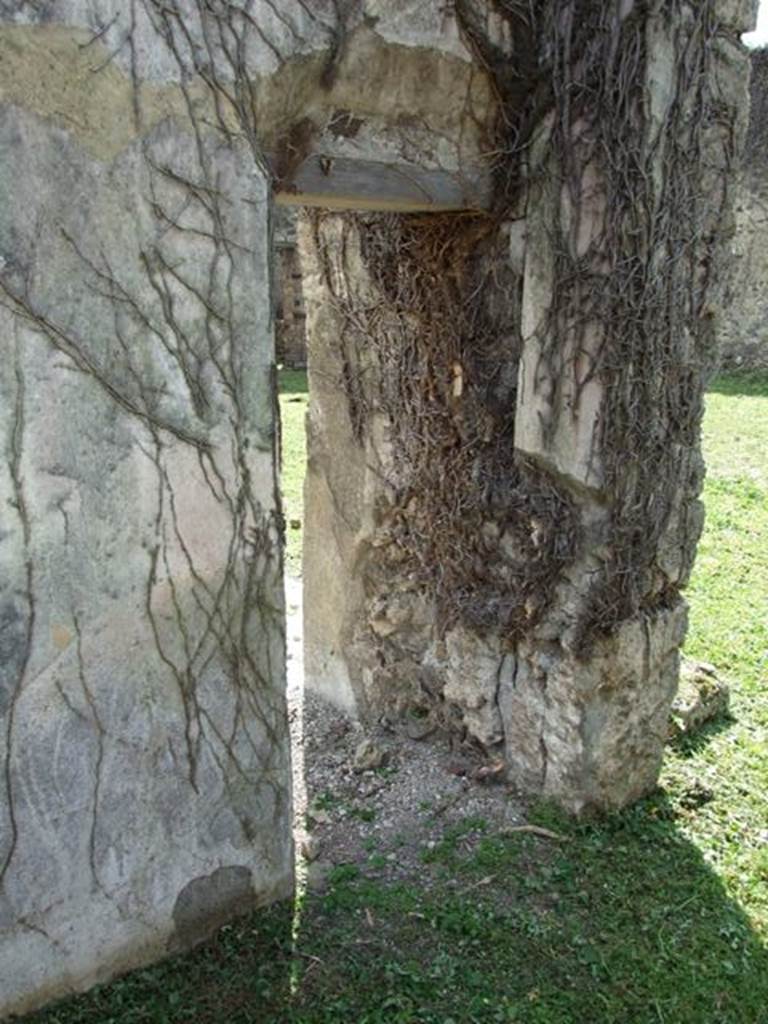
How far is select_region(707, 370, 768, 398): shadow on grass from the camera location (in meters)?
11.9

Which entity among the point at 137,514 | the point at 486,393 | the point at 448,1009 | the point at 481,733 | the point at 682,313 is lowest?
the point at 448,1009

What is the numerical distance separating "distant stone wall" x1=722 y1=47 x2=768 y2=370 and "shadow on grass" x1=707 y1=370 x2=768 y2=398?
0.19 metres

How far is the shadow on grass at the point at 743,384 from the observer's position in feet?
39.0

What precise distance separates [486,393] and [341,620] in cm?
135

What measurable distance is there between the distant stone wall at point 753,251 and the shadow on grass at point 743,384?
188mm

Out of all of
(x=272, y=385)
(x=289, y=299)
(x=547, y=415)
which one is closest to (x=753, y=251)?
(x=289, y=299)

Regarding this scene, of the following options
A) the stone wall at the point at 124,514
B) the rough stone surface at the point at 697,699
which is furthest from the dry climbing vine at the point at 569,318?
the stone wall at the point at 124,514

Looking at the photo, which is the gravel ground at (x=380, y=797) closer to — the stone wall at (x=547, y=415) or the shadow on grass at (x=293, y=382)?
the stone wall at (x=547, y=415)

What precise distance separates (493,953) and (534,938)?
15 centimetres

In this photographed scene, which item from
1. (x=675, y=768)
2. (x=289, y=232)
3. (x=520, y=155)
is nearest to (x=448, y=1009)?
(x=675, y=768)

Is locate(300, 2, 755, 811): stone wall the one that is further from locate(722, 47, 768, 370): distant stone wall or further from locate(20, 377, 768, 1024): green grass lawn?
locate(722, 47, 768, 370): distant stone wall

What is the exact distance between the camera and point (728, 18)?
2.98 meters

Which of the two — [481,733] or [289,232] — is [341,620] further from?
[289,232]

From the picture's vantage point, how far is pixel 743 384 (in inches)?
491
